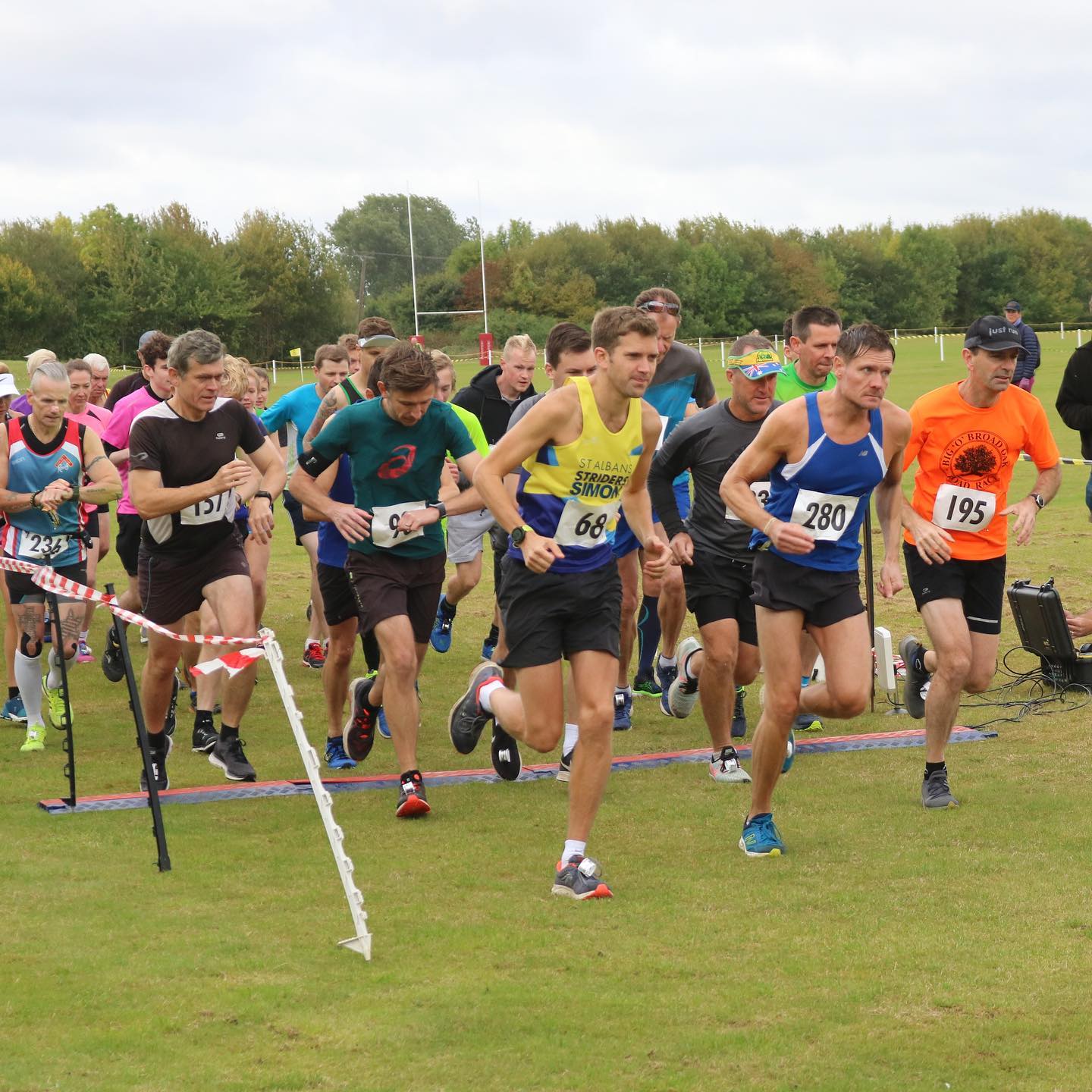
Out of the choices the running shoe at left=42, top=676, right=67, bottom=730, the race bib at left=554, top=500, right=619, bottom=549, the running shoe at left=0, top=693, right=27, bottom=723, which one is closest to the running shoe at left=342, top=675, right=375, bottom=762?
the race bib at left=554, top=500, right=619, bottom=549

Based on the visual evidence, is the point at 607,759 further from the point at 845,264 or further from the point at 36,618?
the point at 845,264

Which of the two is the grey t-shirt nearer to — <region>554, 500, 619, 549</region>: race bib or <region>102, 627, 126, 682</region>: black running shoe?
<region>554, 500, 619, 549</region>: race bib

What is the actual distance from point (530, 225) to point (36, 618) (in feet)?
344

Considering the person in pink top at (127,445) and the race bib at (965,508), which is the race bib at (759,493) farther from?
the person in pink top at (127,445)

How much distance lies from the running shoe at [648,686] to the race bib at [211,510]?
3765mm

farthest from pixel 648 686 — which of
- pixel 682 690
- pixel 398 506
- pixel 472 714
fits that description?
pixel 398 506

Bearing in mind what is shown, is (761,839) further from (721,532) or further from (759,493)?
(759,493)

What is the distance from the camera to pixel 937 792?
7367 millimetres

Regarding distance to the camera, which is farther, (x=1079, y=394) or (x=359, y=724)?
(x=1079, y=394)

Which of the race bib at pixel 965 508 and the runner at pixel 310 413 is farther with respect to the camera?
the runner at pixel 310 413

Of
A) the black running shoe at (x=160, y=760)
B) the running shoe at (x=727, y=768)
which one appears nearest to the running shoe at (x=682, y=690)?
the running shoe at (x=727, y=768)

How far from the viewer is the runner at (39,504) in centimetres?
885

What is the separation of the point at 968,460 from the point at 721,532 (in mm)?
1371

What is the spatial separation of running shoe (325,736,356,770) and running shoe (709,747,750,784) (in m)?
2.04
